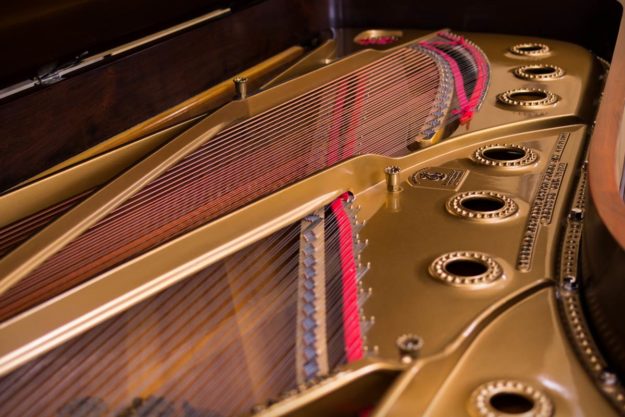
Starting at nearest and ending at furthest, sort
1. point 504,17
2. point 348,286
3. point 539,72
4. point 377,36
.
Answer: point 348,286, point 539,72, point 504,17, point 377,36

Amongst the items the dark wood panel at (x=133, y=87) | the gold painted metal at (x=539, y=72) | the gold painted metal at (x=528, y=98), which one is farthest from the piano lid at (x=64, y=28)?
the gold painted metal at (x=539, y=72)

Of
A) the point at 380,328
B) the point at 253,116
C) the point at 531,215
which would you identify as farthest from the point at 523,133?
the point at 380,328

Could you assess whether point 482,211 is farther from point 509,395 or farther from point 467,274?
point 509,395

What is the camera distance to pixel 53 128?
236cm

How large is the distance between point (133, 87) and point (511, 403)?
1763mm

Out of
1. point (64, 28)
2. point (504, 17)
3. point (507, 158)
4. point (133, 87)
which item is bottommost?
point (507, 158)

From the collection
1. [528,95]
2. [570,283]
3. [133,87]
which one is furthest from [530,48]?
[570,283]

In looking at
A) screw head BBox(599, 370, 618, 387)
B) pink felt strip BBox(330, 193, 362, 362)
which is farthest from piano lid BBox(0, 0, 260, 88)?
screw head BBox(599, 370, 618, 387)

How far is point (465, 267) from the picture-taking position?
6.18ft

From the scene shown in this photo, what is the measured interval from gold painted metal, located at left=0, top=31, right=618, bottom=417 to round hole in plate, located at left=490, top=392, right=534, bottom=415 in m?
0.03

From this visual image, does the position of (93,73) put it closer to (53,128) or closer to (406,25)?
(53,128)

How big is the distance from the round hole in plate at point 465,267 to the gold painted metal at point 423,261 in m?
0.03

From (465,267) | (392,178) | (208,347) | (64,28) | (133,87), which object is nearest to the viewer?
(208,347)

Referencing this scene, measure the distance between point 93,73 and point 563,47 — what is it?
210cm
